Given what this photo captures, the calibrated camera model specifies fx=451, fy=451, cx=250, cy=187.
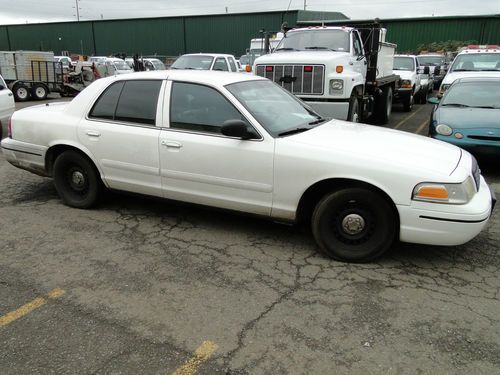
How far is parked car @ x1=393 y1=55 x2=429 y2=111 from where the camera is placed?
14.3 m

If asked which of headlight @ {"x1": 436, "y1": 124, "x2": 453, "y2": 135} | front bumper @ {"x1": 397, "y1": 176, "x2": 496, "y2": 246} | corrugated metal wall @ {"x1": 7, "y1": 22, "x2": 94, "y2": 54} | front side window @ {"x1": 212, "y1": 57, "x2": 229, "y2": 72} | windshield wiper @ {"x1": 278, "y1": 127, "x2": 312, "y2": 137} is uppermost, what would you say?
corrugated metal wall @ {"x1": 7, "y1": 22, "x2": 94, "y2": 54}

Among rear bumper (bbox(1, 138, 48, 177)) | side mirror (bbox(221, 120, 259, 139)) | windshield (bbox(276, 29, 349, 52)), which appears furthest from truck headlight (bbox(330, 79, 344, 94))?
rear bumper (bbox(1, 138, 48, 177))

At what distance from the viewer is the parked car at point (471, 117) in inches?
251

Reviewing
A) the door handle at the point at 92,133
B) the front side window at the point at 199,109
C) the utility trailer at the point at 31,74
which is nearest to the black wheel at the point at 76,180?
the door handle at the point at 92,133

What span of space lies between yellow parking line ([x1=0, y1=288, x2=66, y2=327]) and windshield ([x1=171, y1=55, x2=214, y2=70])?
1257 cm

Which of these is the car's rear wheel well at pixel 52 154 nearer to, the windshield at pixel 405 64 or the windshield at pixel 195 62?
the windshield at pixel 195 62

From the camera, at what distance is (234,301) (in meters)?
3.29

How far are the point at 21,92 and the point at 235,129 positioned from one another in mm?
16710

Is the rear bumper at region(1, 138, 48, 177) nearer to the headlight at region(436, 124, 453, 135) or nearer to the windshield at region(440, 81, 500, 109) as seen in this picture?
the headlight at region(436, 124, 453, 135)

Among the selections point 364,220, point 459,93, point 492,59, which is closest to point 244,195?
point 364,220

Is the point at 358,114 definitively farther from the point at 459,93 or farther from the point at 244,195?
the point at 244,195

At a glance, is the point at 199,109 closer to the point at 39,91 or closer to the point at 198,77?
the point at 198,77

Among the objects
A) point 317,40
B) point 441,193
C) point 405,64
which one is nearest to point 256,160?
point 441,193

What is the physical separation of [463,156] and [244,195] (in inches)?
80.2
